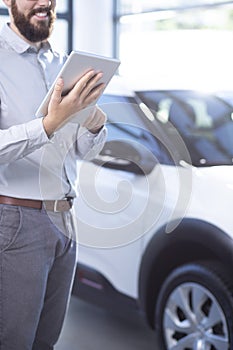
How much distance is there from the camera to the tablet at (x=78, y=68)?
1.87 m

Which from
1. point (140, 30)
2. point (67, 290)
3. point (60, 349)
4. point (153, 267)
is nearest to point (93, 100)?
point (67, 290)

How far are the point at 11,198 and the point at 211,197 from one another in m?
1.07

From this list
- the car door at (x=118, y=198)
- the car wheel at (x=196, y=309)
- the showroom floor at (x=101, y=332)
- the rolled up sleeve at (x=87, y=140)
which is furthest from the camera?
the showroom floor at (x=101, y=332)

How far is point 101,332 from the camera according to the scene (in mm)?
3697

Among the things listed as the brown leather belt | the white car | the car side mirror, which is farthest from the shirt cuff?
the car side mirror

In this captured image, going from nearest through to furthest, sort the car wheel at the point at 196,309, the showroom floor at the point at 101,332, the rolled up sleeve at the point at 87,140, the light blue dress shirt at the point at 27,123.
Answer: the light blue dress shirt at the point at 27,123, the rolled up sleeve at the point at 87,140, the car wheel at the point at 196,309, the showroom floor at the point at 101,332

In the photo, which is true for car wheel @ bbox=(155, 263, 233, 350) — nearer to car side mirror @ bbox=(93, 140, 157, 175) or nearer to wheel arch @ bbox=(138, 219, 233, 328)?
wheel arch @ bbox=(138, 219, 233, 328)

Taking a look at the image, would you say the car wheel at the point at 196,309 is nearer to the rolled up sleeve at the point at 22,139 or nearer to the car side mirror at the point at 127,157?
the car side mirror at the point at 127,157

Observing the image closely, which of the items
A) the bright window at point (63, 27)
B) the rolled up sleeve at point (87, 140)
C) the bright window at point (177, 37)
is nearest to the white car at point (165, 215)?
the rolled up sleeve at point (87, 140)

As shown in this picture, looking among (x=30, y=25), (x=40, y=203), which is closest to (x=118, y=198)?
(x=40, y=203)

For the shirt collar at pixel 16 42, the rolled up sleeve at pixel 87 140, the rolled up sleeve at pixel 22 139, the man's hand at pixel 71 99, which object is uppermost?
the shirt collar at pixel 16 42

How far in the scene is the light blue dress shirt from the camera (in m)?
2.08

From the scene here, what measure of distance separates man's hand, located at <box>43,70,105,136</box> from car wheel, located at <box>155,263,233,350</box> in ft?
3.86

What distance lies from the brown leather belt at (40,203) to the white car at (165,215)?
877mm
